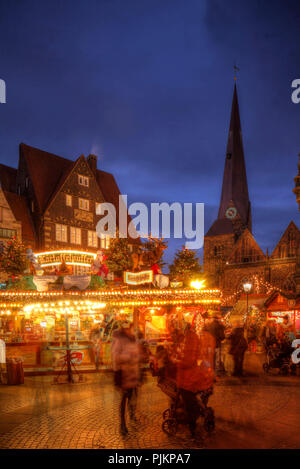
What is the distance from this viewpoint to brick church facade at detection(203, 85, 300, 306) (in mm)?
53312

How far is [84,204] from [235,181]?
4355 centimetres

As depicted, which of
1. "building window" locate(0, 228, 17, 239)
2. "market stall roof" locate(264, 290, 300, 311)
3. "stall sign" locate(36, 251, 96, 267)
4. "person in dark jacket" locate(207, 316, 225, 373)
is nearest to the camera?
"person in dark jacket" locate(207, 316, 225, 373)

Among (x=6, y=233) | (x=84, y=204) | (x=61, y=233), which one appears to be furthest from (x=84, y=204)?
(x=6, y=233)

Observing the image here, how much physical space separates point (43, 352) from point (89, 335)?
8.59 ft

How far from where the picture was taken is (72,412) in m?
8.25

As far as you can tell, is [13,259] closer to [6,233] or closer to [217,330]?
[6,233]

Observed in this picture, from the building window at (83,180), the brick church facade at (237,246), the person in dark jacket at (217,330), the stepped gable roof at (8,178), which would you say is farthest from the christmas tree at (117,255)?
the brick church facade at (237,246)

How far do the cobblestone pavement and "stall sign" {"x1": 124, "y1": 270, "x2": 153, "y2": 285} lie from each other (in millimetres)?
4025

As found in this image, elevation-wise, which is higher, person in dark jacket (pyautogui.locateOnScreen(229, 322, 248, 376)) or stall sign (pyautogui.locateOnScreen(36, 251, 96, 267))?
stall sign (pyautogui.locateOnScreen(36, 251, 96, 267))

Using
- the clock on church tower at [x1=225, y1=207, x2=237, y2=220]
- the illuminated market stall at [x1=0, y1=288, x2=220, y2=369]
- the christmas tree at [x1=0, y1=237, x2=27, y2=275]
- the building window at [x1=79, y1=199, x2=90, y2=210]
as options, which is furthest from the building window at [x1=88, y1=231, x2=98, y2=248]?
the clock on church tower at [x1=225, y1=207, x2=237, y2=220]

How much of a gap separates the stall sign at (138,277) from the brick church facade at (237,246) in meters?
39.9

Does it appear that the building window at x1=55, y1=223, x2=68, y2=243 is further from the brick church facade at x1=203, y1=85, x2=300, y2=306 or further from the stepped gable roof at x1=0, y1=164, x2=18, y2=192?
the brick church facade at x1=203, y1=85, x2=300, y2=306

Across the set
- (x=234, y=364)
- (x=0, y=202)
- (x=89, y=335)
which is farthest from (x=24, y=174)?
(x=234, y=364)
